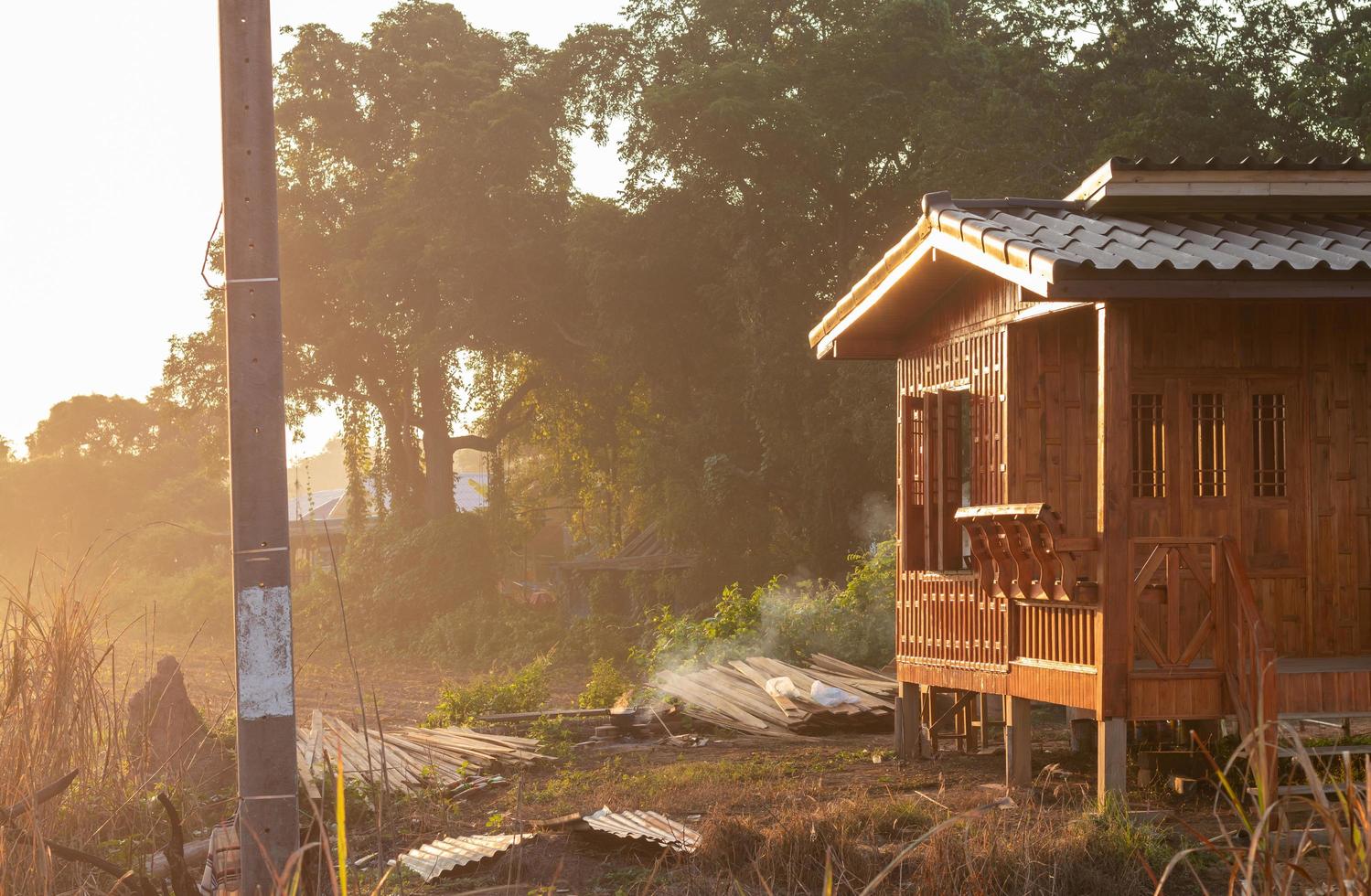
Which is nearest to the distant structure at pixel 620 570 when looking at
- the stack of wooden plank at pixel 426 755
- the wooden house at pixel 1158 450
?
the stack of wooden plank at pixel 426 755

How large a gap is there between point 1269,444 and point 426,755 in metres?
7.46

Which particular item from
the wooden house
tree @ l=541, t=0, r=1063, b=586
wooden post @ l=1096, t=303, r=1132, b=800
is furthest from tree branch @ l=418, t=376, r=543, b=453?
wooden post @ l=1096, t=303, r=1132, b=800

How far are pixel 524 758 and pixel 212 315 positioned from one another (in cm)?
3054

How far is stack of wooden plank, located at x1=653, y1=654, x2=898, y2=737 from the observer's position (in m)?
14.5

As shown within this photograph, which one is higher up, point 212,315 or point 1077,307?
point 212,315

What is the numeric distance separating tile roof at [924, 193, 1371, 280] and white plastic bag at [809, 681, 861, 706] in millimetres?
6226

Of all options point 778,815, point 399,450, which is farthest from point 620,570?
point 778,815

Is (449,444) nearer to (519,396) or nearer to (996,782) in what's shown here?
(519,396)

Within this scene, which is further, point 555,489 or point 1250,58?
point 555,489

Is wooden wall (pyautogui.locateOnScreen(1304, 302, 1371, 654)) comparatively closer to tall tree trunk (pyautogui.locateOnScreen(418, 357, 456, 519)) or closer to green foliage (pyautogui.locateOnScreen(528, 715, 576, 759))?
green foliage (pyautogui.locateOnScreen(528, 715, 576, 759))

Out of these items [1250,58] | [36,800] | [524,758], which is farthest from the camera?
[1250,58]

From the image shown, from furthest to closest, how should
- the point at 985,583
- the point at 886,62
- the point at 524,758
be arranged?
the point at 886,62, the point at 524,758, the point at 985,583

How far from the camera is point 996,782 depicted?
34.1 feet

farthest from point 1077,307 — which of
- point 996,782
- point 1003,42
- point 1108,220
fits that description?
point 1003,42
